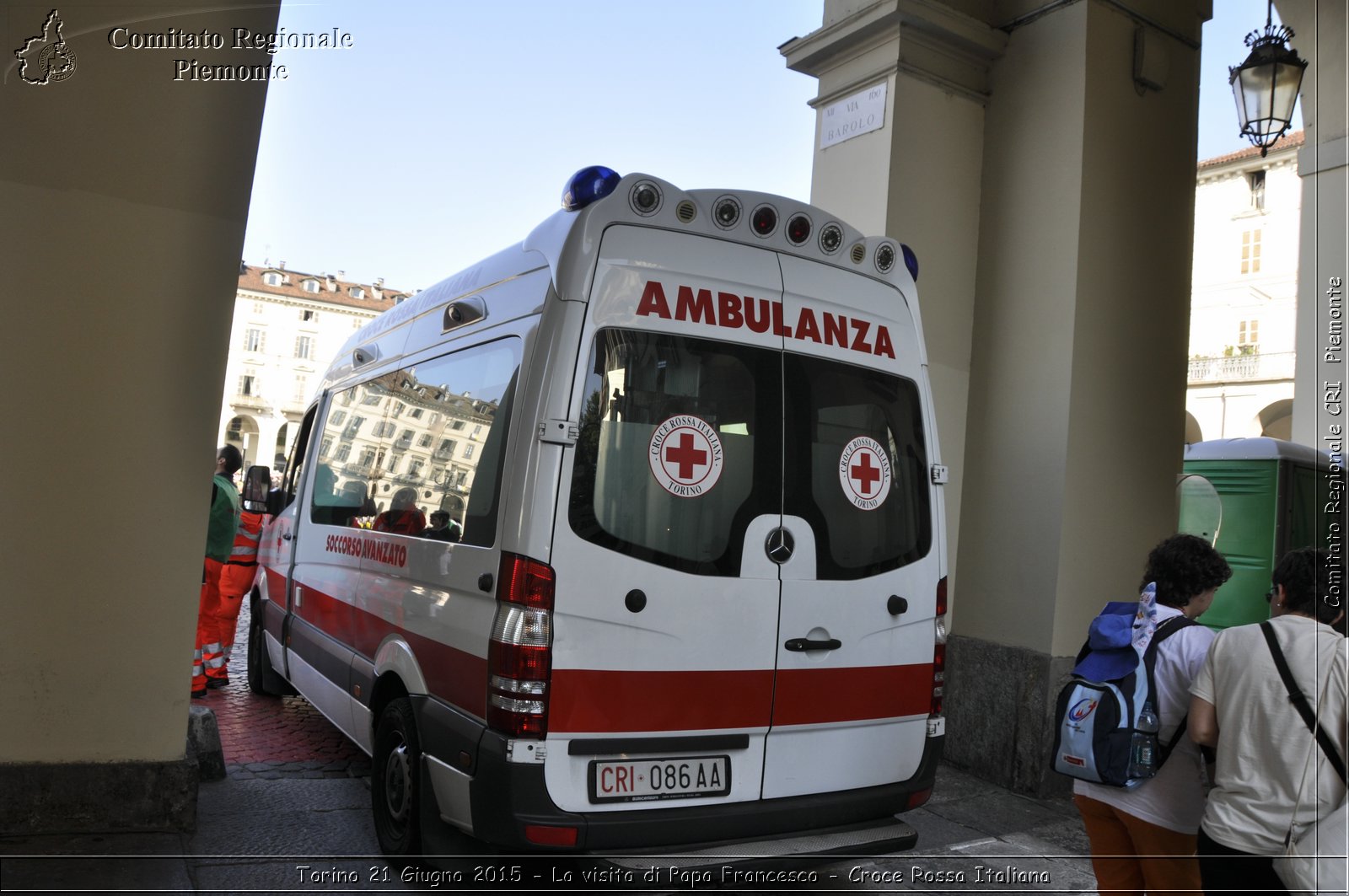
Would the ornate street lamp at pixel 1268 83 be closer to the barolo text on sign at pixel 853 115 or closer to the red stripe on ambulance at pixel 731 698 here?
the barolo text on sign at pixel 853 115

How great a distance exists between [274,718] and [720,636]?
4.17 meters

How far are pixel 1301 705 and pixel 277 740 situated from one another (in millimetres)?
5255

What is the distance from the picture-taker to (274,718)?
21.4ft

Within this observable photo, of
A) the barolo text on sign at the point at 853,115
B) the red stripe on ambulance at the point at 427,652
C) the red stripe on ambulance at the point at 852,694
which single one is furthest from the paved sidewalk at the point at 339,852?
the barolo text on sign at the point at 853,115

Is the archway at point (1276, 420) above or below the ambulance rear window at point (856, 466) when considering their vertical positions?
above

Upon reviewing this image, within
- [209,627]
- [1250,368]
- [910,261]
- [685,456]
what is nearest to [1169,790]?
[685,456]

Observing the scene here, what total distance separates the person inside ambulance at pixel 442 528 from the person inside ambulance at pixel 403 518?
74 millimetres

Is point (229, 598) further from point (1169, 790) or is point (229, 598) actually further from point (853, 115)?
point (1169, 790)

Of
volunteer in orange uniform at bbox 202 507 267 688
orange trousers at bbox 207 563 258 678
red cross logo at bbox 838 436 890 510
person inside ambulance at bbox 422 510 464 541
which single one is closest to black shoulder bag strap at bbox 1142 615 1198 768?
red cross logo at bbox 838 436 890 510

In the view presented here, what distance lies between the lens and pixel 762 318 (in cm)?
370

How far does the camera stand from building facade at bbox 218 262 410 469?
7206cm

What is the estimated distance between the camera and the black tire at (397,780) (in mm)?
3857

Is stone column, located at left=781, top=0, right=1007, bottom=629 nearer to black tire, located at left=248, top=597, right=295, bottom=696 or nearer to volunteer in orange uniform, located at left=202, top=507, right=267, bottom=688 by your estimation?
black tire, located at left=248, top=597, right=295, bottom=696

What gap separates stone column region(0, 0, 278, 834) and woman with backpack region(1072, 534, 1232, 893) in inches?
132
